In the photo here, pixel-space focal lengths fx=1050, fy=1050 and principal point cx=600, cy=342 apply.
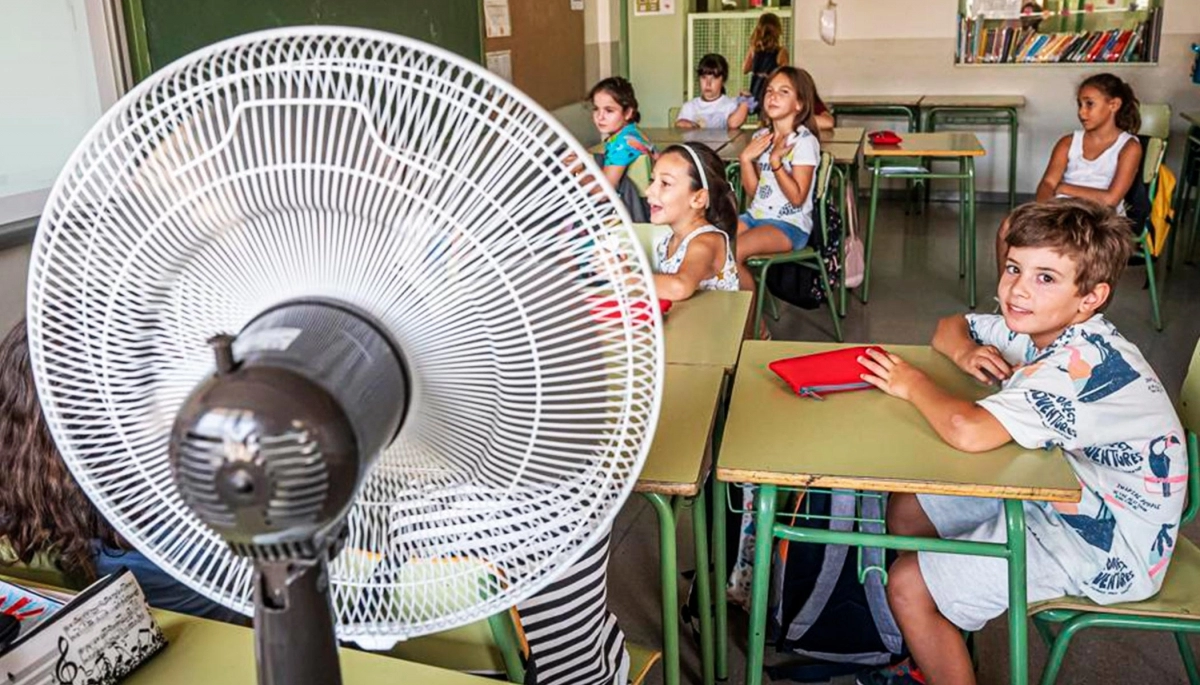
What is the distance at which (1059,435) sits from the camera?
147 centimetres

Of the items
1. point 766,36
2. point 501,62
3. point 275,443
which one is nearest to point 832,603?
point 275,443

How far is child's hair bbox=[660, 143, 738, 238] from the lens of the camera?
99.3 inches

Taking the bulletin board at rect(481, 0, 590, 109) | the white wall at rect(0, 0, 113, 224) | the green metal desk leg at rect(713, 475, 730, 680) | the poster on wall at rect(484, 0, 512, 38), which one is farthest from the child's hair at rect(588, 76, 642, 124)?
the green metal desk leg at rect(713, 475, 730, 680)

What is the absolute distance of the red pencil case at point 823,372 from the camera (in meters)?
1.72

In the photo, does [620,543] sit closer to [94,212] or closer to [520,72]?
[94,212]

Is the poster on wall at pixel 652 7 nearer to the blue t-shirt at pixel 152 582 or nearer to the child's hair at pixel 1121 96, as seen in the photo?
the child's hair at pixel 1121 96

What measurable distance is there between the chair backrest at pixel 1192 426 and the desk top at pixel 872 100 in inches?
195

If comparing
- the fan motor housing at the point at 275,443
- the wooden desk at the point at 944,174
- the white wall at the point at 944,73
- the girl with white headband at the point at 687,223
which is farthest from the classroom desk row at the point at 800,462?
the white wall at the point at 944,73

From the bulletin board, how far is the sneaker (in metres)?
3.64

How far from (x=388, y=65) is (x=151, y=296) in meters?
0.20

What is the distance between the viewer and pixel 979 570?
163cm

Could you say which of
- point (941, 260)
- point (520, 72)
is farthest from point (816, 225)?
point (520, 72)

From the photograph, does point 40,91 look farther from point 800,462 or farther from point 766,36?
point 766,36

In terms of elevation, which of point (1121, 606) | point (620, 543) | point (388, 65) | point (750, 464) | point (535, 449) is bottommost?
point (620, 543)
